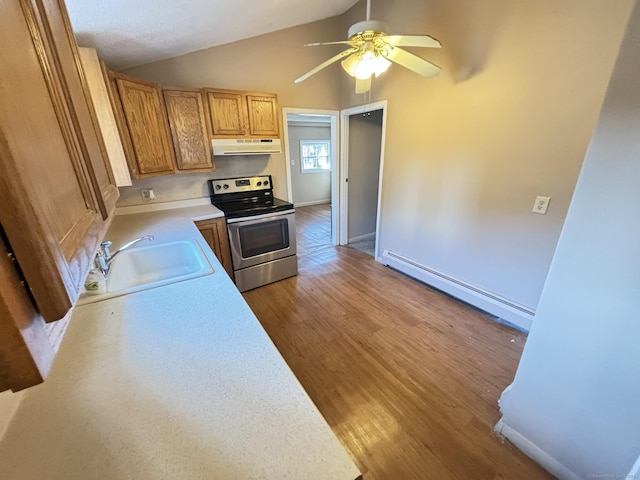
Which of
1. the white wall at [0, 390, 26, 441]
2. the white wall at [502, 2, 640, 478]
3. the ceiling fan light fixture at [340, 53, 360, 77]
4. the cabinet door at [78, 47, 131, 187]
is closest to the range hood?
the cabinet door at [78, 47, 131, 187]

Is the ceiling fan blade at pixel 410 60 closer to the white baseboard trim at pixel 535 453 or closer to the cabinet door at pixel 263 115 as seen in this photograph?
the cabinet door at pixel 263 115

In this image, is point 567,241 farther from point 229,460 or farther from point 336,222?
point 336,222

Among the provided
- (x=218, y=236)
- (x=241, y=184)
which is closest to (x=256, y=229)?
(x=218, y=236)

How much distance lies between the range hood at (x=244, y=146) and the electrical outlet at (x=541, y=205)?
246 cm

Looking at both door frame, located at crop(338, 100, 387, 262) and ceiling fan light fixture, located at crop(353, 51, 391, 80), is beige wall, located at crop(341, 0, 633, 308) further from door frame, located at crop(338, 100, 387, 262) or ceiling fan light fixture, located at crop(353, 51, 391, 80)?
ceiling fan light fixture, located at crop(353, 51, 391, 80)

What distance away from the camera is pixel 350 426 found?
59.9 inches

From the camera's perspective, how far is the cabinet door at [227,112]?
2.55 meters

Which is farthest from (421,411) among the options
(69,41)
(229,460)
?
(69,41)

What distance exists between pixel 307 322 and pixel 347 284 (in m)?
0.83

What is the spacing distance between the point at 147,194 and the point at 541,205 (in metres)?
3.60

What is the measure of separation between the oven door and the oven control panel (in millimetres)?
606

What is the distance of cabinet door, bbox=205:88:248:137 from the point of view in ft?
8.37

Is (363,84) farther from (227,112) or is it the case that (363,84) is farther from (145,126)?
(145,126)

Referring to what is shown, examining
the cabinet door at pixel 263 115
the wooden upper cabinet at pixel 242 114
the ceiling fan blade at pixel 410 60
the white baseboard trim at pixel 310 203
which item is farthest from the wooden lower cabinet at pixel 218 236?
the white baseboard trim at pixel 310 203
